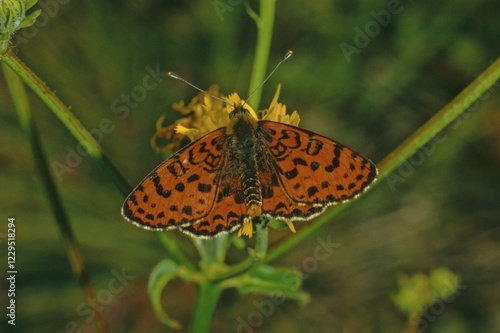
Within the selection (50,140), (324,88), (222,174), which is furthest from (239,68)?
(222,174)

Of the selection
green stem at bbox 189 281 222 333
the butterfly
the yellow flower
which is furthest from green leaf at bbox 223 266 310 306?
the yellow flower

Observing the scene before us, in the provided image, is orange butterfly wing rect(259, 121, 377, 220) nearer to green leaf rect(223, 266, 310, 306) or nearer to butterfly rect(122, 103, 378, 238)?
butterfly rect(122, 103, 378, 238)

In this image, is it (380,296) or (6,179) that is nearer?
(6,179)

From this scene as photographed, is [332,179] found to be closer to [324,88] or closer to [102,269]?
[324,88]

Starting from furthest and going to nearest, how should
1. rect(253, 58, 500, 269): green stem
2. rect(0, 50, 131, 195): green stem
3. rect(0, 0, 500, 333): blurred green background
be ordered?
1. rect(0, 0, 500, 333): blurred green background
2. rect(253, 58, 500, 269): green stem
3. rect(0, 50, 131, 195): green stem

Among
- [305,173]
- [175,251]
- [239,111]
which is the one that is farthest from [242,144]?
[175,251]

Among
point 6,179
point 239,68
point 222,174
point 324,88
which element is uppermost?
point 6,179
